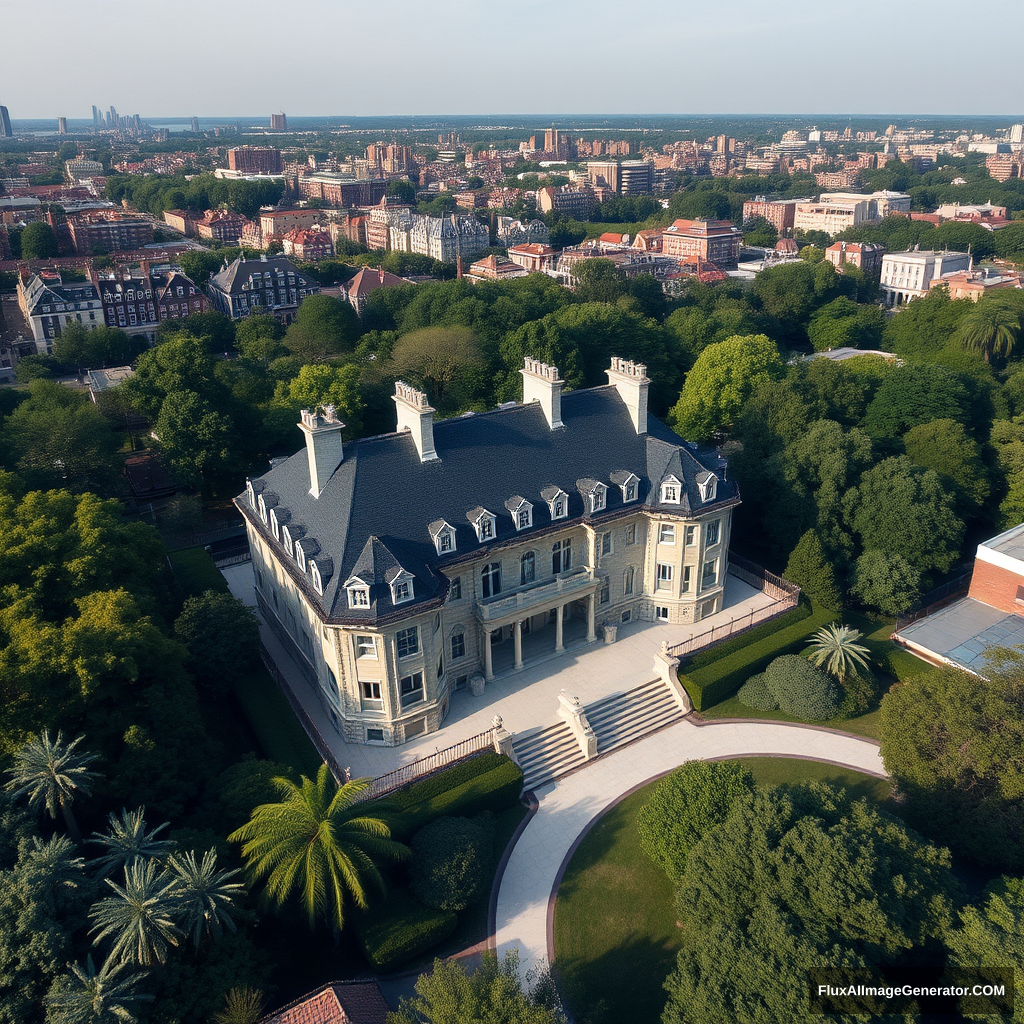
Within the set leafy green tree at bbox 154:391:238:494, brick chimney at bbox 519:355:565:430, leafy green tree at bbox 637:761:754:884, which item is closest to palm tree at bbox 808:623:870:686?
leafy green tree at bbox 637:761:754:884

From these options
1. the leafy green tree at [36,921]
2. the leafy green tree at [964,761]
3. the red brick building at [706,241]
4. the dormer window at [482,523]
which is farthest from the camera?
the red brick building at [706,241]

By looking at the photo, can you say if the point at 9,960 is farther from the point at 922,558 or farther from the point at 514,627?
the point at 922,558

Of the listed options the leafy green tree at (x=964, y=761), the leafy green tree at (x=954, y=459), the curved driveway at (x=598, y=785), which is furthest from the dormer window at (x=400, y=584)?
the leafy green tree at (x=954, y=459)

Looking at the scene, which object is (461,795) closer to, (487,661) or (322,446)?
(487,661)

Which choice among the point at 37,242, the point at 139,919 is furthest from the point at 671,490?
the point at 37,242

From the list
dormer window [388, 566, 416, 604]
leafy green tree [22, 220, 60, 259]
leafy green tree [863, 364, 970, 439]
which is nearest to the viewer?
dormer window [388, 566, 416, 604]

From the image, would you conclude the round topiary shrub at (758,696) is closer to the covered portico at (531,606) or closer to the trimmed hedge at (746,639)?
the trimmed hedge at (746,639)

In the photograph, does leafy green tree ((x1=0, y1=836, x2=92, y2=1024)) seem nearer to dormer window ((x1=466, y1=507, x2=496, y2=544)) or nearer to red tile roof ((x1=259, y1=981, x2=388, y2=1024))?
red tile roof ((x1=259, y1=981, x2=388, y2=1024))
